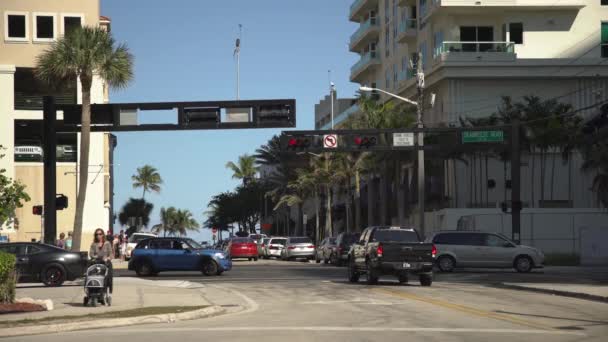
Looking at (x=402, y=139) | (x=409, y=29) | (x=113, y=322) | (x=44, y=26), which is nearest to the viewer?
(x=113, y=322)

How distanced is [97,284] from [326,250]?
35.2 meters

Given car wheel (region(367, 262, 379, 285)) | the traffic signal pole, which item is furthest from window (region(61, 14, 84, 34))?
car wheel (region(367, 262, 379, 285))

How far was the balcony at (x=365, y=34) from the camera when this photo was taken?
87688 millimetres

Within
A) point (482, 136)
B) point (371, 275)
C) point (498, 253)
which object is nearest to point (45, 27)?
point (482, 136)

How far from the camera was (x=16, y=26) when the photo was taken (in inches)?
2571

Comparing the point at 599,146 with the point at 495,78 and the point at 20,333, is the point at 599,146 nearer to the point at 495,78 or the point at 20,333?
the point at 495,78

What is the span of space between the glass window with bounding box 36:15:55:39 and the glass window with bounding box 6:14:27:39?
887 millimetres

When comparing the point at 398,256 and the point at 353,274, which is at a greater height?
the point at 398,256

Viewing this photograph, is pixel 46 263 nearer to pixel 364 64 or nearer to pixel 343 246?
pixel 343 246

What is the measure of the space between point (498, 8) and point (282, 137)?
24635 mm

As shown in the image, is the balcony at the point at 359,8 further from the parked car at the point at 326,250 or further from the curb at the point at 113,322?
the curb at the point at 113,322

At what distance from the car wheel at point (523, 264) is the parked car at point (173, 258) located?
485 inches

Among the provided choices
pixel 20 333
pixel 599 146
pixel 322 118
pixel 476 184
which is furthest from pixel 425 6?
pixel 20 333

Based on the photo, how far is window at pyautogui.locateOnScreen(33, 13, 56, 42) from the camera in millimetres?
65250
